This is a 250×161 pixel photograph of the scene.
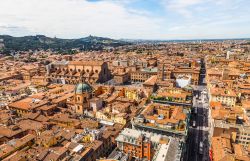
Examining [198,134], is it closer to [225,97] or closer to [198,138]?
[198,138]

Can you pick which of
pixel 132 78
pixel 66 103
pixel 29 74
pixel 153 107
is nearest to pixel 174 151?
pixel 153 107

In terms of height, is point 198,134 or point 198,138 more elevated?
point 198,134

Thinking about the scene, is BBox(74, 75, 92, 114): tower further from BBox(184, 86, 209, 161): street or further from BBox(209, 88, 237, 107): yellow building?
BBox(209, 88, 237, 107): yellow building

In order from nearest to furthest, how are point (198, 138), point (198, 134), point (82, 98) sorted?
point (198, 138)
point (198, 134)
point (82, 98)

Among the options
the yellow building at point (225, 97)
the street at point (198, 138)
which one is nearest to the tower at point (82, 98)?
the street at point (198, 138)

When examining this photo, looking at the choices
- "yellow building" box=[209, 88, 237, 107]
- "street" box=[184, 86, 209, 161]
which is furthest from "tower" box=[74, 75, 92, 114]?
"yellow building" box=[209, 88, 237, 107]

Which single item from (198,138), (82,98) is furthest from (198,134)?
(82,98)

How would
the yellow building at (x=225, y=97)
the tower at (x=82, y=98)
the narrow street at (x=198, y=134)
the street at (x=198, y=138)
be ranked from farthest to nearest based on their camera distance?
the yellow building at (x=225, y=97) < the tower at (x=82, y=98) < the narrow street at (x=198, y=134) < the street at (x=198, y=138)

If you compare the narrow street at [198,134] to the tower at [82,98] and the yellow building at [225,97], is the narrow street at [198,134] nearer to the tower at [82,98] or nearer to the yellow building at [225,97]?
the yellow building at [225,97]

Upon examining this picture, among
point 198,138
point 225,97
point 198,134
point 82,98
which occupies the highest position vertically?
point 82,98

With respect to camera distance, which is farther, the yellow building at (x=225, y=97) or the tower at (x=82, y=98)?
the yellow building at (x=225, y=97)

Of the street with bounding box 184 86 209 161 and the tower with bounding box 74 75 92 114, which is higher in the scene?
the tower with bounding box 74 75 92 114
